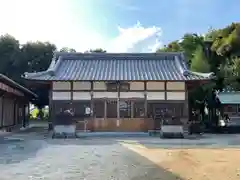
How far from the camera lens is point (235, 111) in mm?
26000

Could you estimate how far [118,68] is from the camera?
2388cm

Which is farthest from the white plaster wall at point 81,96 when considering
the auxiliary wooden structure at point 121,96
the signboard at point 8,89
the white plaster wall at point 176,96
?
the white plaster wall at point 176,96

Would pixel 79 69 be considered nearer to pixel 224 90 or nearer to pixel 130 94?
pixel 130 94

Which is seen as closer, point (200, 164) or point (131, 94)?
point (200, 164)

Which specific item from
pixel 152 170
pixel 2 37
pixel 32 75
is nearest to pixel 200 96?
pixel 32 75

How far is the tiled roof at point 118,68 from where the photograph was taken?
21731 mm

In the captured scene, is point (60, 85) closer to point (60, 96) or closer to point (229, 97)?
point (60, 96)

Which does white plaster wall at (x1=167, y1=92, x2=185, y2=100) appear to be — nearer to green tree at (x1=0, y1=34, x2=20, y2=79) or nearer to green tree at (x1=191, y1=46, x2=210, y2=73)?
green tree at (x1=191, y1=46, x2=210, y2=73)

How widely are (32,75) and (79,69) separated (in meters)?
3.52

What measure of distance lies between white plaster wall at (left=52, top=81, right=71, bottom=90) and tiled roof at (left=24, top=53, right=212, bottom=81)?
313 mm

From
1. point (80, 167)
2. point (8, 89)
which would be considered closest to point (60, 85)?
point (8, 89)

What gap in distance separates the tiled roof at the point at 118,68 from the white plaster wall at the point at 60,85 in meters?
0.31

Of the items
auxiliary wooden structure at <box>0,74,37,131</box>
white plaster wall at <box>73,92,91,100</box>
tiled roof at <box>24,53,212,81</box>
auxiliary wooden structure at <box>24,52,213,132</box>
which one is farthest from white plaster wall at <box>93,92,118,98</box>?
auxiliary wooden structure at <box>0,74,37,131</box>

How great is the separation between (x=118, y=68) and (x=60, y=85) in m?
4.08
